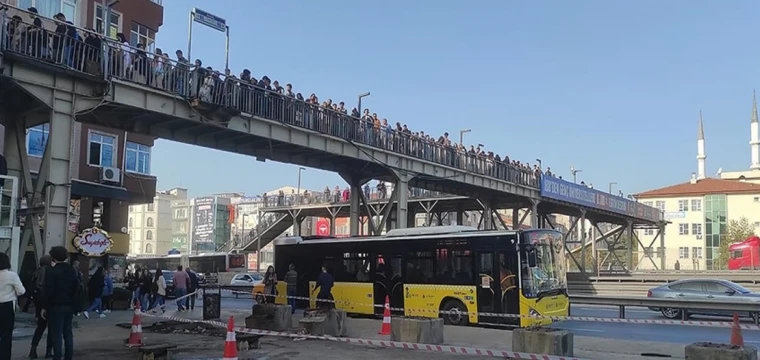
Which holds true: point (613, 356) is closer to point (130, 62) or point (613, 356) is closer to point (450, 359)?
point (450, 359)

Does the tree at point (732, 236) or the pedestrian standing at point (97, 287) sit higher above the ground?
the tree at point (732, 236)

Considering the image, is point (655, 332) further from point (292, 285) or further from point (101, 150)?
point (101, 150)

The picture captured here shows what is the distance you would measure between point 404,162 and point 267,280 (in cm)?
868

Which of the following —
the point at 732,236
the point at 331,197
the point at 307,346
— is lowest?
the point at 307,346

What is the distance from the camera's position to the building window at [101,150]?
34.5 metres

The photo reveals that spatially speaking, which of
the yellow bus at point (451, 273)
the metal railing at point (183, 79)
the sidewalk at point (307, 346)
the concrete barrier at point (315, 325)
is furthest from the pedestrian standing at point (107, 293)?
the concrete barrier at point (315, 325)

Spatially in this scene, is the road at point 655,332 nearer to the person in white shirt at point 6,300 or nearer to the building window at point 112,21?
the person in white shirt at point 6,300

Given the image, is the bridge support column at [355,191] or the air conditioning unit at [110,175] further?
the air conditioning unit at [110,175]

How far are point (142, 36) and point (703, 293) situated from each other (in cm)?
2983

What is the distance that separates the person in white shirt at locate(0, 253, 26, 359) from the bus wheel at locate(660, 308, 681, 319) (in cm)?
1994

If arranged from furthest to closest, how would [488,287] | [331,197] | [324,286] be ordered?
[331,197], [324,286], [488,287]

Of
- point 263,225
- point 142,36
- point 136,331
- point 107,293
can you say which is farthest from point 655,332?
point 263,225

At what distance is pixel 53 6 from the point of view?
30.6 metres

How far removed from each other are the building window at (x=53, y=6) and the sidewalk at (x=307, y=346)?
1701 cm
